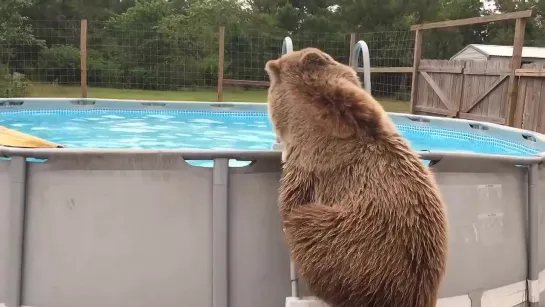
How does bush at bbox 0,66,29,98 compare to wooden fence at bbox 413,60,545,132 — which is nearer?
wooden fence at bbox 413,60,545,132

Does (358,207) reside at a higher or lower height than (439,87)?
lower

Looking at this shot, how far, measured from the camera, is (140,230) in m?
2.18

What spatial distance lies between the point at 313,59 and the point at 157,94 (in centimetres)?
1419

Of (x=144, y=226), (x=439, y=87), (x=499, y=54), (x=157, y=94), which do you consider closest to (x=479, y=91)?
(x=439, y=87)

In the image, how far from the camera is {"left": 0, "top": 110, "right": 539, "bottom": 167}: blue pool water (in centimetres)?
705

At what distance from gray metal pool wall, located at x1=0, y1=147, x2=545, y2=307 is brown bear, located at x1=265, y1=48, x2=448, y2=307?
45cm

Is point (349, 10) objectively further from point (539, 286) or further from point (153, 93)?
point (539, 286)

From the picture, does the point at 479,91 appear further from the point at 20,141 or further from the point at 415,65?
the point at 20,141

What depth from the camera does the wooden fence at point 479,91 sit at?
300 inches

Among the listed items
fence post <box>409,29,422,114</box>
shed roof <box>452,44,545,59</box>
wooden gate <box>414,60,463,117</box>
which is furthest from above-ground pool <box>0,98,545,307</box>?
shed roof <box>452,44,545,59</box>

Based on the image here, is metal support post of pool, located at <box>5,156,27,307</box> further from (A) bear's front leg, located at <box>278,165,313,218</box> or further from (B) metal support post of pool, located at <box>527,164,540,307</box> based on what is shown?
(B) metal support post of pool, located at <box>527,164,540,307</box>

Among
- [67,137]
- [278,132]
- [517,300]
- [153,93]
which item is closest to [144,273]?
[278,132]

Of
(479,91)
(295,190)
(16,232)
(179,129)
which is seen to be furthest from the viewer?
(479,91)

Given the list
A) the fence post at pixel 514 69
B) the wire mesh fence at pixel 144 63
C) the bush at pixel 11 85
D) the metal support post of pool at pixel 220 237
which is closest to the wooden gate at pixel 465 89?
A: the fence post at pixel 514 69
